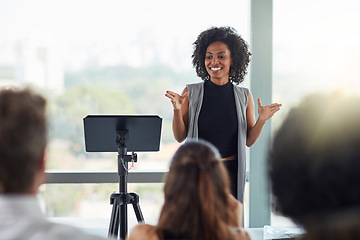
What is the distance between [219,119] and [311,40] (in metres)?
1.75

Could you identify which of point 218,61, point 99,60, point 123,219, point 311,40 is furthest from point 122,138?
point 311,40

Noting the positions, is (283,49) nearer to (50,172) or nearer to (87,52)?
(87,52)

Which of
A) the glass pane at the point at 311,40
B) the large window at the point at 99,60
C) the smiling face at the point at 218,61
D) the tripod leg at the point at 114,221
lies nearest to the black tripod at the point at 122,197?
the tripod leg at the point at 114,221

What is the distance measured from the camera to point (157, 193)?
4.07 meters

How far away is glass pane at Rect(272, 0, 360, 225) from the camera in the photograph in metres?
4.02

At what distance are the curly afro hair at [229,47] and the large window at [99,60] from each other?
101cm

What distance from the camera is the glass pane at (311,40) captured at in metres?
4.02

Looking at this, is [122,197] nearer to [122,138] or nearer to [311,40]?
[122,138]

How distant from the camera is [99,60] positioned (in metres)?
4.09

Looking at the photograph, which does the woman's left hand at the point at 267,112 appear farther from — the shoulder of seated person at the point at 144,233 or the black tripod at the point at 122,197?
the shoulder of seated person at the point at 144,233

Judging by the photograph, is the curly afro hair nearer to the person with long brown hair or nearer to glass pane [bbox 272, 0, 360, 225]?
glass pane [bbox 272, 0, 360, 225]

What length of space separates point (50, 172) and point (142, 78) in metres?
1.29

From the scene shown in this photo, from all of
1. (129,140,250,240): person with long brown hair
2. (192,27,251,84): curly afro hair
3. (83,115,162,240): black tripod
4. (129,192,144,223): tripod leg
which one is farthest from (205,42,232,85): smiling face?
(129,140,250,240): person with long brown hair

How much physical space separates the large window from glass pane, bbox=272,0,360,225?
0.42 m
